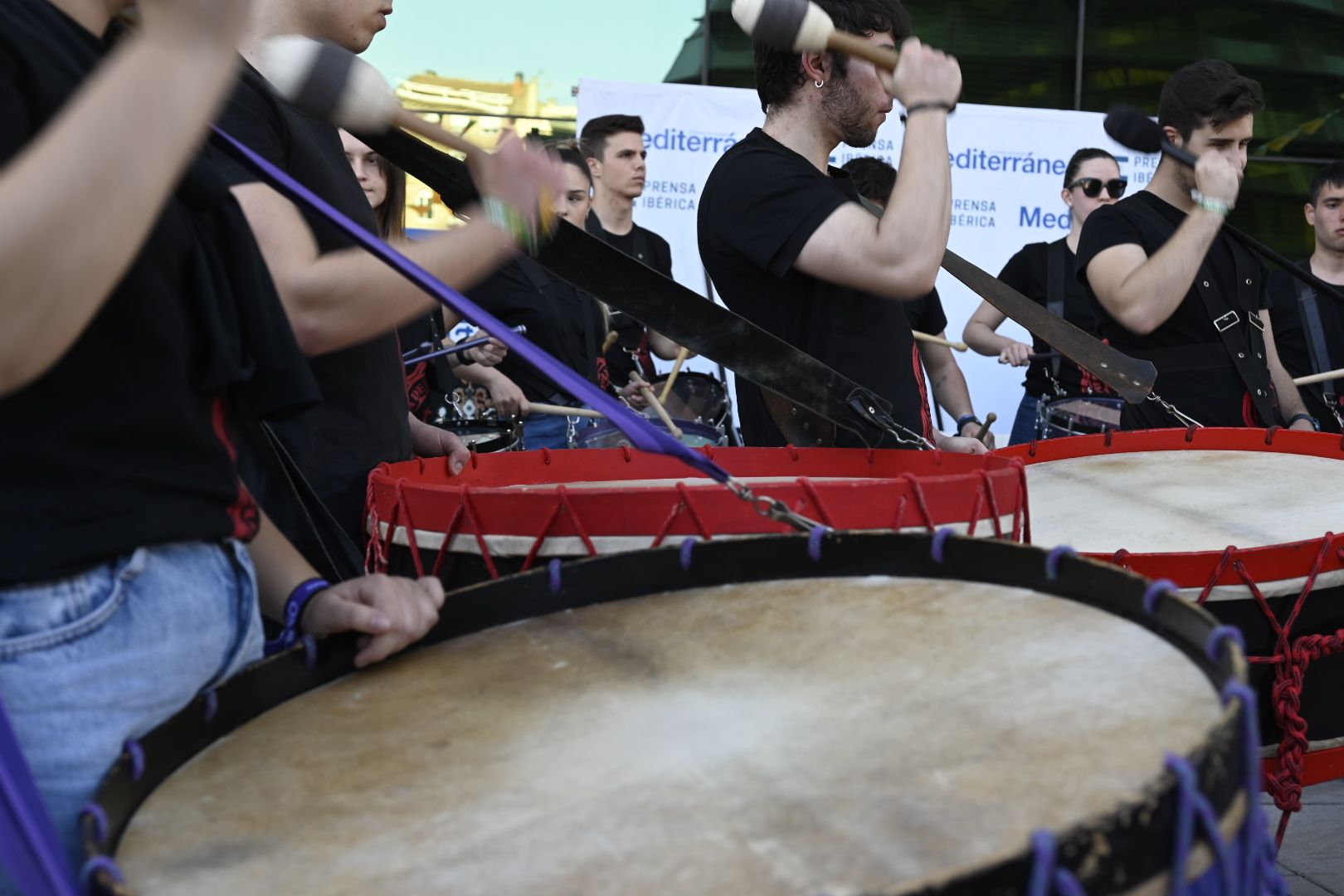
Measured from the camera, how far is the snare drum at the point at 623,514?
1485 mm

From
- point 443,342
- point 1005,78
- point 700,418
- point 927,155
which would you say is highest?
point 1005,78

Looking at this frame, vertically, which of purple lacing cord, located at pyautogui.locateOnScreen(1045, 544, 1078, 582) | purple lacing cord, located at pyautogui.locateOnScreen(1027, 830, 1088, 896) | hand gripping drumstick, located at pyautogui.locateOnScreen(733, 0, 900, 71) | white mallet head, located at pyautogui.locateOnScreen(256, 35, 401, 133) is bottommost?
purple lacing cord, located at pyautogui.locateOnScreen(1027, 830, 1088, 896)

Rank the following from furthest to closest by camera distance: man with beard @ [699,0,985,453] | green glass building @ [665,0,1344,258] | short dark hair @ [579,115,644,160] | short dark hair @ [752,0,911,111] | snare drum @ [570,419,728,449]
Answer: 1. green glass building @ [665,0,1344,258]
2. short dark hair @ [579,115,644,160]
3. snare drum @ [570,419,728,449]
4. short dark hair @ [752,0,911,111]
5. man with beard @ [699,0,985,453]

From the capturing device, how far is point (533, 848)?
2.63 feet

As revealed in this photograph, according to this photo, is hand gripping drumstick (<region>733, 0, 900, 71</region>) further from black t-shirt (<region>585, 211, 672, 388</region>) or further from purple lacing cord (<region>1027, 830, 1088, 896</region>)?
black t-shirt (<region>585, 211, 672, 388</region>)

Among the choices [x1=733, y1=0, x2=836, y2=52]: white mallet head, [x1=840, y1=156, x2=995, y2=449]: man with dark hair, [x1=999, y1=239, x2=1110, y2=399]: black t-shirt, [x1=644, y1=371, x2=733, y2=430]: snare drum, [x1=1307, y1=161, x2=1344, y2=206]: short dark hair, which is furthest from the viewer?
[x1=999, y1=239, x2=1110, y2=399]: black t-shirt

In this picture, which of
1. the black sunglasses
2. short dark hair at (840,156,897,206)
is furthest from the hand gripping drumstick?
the black sunglasses

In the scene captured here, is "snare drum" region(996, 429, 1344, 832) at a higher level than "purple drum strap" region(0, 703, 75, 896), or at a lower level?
lower

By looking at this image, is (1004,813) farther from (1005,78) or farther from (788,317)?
(1005,78)

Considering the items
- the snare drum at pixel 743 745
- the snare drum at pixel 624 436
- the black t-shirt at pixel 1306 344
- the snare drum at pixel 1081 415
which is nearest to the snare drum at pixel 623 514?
the snare drum at pixel 743 745

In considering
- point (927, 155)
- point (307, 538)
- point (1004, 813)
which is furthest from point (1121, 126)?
point (1004, 813)

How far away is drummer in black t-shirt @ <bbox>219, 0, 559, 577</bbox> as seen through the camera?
1.43 meters

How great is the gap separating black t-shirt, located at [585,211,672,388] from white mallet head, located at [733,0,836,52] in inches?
100

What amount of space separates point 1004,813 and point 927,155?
1599mm
